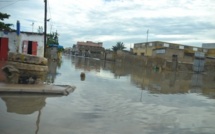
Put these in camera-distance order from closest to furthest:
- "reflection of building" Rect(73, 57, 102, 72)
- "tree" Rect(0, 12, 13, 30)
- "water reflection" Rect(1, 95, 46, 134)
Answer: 1. "water reflection" Rect(1, 95, 46, 134)
2. "tree" Rect(0, 12, 13, 30)
3. "reflection of building" Rect(73, 57, 102, 72)

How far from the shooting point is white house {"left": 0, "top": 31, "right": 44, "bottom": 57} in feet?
97.6

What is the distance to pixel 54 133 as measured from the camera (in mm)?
7375

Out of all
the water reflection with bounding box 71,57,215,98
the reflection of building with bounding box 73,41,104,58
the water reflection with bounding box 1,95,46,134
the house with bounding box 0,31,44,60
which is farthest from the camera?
the reflection of building with bounding box 73,41,104,58

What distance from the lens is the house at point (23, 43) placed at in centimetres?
2947

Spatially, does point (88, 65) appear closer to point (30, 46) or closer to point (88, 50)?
point (30, 46)

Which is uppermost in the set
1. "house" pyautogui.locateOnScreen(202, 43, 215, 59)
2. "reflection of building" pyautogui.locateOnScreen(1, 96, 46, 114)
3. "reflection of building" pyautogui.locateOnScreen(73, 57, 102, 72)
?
"house" pyautogui.locateOnScreen(202, 43, 215, 59)

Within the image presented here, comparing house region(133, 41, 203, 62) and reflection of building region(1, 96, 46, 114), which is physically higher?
house region(133, 41, 203, 62)

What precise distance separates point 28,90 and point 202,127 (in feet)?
25.3

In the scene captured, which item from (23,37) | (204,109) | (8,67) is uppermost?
(23,37)

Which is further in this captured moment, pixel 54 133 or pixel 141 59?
pixel 141 59

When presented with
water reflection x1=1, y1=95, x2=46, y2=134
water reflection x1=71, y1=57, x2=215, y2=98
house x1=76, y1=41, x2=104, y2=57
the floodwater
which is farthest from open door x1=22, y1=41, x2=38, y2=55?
house x1=76, y1=41, x2=104, y2=57

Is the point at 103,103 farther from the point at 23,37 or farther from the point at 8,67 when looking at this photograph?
the point at 23,37

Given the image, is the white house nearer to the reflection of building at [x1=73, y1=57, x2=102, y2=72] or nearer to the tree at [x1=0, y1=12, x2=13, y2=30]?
the tree at [x1=0, y1=12, x2=13, y2=30]

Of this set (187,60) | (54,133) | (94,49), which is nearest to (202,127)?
(54,133)
